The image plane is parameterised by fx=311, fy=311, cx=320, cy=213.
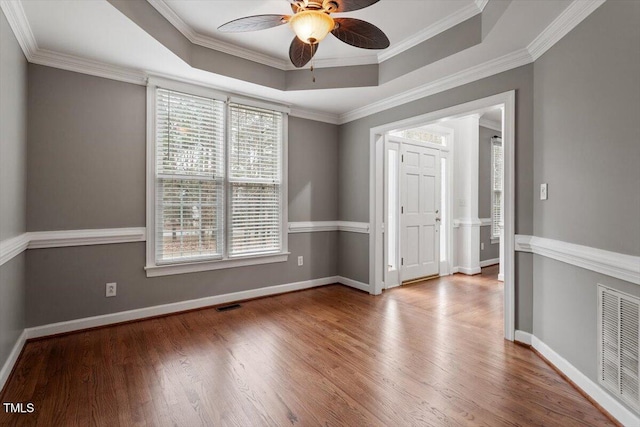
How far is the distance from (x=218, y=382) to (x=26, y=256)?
6.78ft

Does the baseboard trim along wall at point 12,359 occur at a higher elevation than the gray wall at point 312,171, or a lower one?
lower

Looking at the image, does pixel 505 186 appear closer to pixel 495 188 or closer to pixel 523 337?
pixel 523 337

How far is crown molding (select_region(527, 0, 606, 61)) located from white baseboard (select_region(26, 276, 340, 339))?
11.7 ft

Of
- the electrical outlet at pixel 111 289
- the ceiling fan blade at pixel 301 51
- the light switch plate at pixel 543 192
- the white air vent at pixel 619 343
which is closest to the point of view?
the white air vent at pixel 619 343

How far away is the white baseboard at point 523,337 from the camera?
2.64 metres

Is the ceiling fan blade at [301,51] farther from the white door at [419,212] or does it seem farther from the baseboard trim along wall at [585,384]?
the baseboard trim along wall at [585,384]

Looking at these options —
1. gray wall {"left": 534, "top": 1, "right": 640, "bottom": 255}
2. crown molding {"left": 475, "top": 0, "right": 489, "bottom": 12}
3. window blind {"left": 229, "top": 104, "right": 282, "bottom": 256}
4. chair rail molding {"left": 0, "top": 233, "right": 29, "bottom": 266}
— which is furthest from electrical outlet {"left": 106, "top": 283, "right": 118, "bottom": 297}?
crown molding {"left": 475, "top": 0, "right": 489, "bottom": 12}

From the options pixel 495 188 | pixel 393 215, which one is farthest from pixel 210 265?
pixel 495 188

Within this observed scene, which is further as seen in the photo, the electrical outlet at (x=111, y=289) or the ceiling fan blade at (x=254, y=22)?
the electrical outlet at (x=111, y=289)

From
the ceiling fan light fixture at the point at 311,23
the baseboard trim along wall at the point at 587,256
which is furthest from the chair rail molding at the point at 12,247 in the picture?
the baseboard trim along wall at the point at 587,256

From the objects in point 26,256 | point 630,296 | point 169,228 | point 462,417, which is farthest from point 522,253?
point 26,256

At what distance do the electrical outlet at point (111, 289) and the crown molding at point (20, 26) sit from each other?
2086 millimetres

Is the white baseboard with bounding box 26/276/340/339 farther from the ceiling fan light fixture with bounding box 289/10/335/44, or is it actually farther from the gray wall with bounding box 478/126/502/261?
the gray wall with bounding box 478/126/502/261

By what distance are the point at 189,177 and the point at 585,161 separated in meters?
3.44
